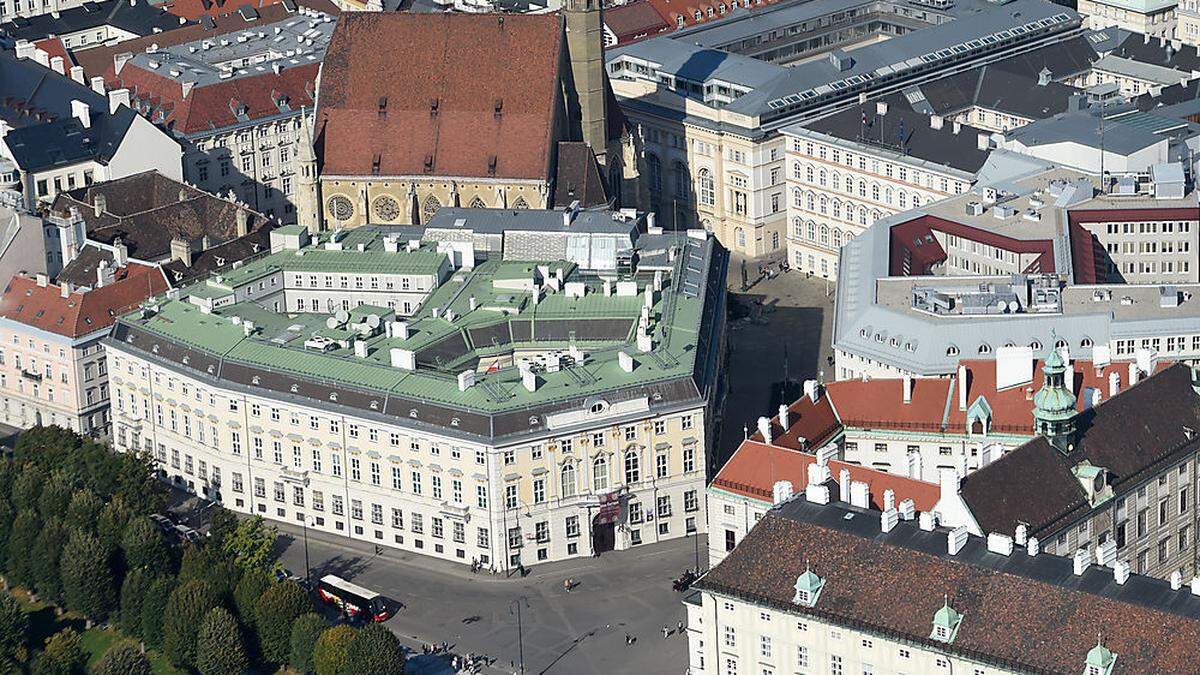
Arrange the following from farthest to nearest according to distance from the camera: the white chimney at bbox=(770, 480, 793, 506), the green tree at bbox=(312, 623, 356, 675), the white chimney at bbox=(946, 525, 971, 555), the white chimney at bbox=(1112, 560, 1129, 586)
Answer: the green tree at bbox=(312, 623, 356, 675)
the white chimney at bbox=(770, 480, 793, 506)
the white chimney at bbox=(946, 525, 971, 555)
the white chimney at bbox=(1112, 560, 1129, 586)

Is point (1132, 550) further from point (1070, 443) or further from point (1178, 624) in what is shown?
point (1178, 624)

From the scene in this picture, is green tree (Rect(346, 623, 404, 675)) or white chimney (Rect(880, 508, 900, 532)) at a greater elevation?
white chimney (Rect(880, 508, 900, 532))

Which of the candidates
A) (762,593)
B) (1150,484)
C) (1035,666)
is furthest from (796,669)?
(1150,484)

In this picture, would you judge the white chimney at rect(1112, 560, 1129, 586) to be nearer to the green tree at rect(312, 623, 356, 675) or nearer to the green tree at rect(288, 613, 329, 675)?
the green tree at rect(312, 623, 356, 675)

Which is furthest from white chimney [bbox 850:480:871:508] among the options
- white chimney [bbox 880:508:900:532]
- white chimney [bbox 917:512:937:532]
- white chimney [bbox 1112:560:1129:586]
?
white chimney [bbox 1112:560:1129:586]

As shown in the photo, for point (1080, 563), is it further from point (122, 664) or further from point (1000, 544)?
point (122, 664)

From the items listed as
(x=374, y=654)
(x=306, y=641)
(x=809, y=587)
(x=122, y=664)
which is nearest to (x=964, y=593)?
(x=809, y=587)

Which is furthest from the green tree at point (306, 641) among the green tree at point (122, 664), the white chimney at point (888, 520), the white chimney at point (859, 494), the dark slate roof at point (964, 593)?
the white chimney at point (888, 520)

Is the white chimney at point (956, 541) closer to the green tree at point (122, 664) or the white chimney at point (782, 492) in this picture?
the white chimney at point (782, 492)
